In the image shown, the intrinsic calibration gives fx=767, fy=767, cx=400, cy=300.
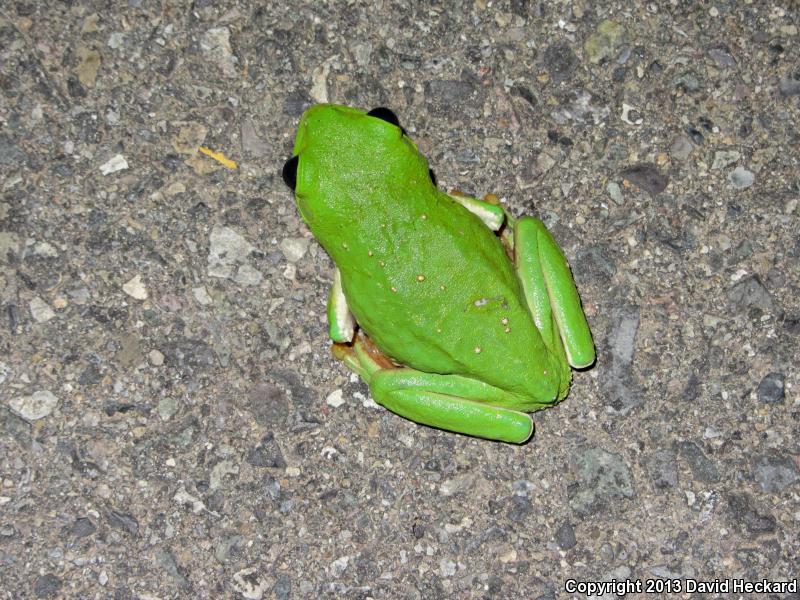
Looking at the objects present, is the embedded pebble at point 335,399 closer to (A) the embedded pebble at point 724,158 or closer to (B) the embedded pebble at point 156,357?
(B) the embedded pebble at point 156,357

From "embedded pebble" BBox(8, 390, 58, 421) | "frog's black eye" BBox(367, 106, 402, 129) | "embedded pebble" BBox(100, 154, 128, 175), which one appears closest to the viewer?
"frog's black eye" BBox(367, 106, 402, 129)

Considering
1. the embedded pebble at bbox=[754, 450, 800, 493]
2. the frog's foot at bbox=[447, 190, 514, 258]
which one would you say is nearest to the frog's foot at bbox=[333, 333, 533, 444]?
the frog's foot at bbox=[447, 190, 514, 258]

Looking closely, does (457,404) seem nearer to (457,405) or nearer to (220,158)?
(457,405)

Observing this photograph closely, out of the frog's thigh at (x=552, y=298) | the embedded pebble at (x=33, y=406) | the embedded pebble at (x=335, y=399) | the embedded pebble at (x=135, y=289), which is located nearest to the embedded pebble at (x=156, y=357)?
the embedded pebble at (x=135, y=289)

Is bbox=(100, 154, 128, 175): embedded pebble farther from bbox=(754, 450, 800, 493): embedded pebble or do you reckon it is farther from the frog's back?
bbox=(754, 450, 800, 493): embedded pebble

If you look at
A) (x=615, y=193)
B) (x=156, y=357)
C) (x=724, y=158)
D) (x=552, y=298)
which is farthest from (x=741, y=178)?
(x=156, y=357)

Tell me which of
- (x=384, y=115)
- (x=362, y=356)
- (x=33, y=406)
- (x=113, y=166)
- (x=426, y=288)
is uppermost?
(x=384, y=115)

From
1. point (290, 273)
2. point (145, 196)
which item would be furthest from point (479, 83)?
point (145, 196)
